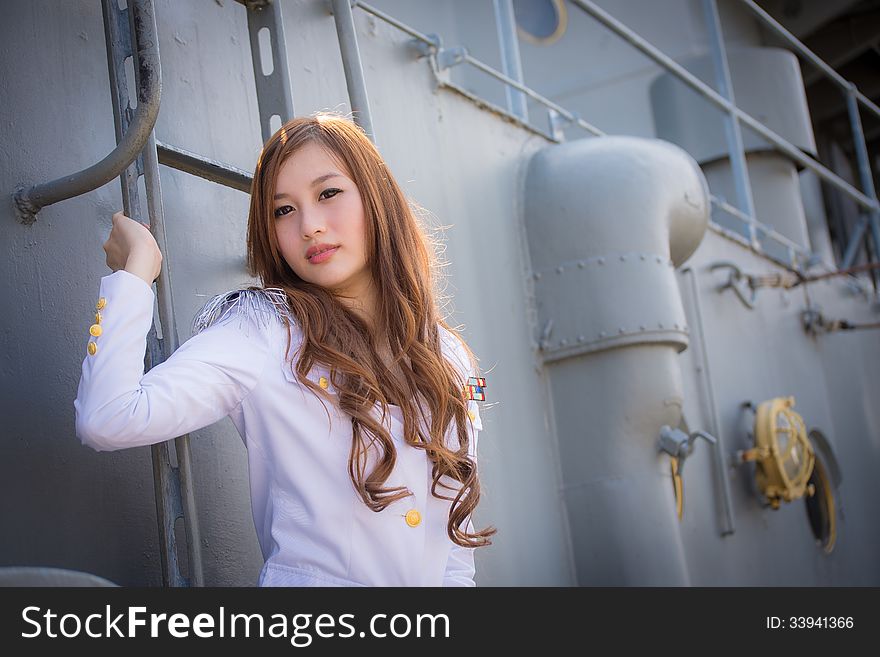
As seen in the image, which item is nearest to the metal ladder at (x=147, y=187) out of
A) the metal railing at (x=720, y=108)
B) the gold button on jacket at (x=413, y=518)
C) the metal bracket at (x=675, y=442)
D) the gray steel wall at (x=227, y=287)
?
the gray steel wall at (x=227, y=287)

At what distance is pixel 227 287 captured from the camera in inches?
74.2

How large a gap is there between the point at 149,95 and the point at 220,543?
781 millimetres

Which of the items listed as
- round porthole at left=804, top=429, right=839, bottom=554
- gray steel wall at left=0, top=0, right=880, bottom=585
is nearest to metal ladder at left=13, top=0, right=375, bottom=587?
gray steel wall at left=0, top=0, right=880, bottom=585

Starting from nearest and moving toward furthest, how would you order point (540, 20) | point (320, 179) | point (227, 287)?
point (320, 179), point (227, 287), point (540, 20)

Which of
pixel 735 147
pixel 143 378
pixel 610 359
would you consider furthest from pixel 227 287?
pixel 735 147

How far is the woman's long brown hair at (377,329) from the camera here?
1.35 m

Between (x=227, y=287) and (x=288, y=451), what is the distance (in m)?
0.63

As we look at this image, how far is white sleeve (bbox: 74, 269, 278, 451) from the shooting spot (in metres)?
1.15

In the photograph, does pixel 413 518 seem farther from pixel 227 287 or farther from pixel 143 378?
pixel 227 287

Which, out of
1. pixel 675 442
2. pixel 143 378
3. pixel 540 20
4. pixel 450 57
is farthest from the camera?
pixel 540 20

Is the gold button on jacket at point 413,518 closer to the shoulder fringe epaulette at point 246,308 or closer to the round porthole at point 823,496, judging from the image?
the shoulder fringe epaulette at point 246,308
